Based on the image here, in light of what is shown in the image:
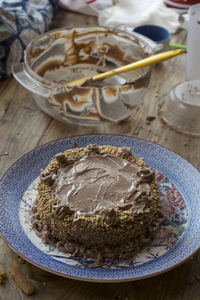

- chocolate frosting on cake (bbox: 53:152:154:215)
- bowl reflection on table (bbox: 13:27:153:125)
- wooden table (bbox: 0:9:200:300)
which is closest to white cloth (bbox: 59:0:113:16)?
wooden table (bbox: 0:9:200:300)

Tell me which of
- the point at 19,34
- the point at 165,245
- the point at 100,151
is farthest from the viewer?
the point at 19,34

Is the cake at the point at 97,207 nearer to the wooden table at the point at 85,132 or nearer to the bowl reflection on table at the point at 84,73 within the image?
Answer: the wooden table at the point at 85,132

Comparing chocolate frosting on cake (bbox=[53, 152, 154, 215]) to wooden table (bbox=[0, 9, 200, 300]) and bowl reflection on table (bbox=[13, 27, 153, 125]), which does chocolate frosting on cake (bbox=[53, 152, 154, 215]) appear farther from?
bowl reflection on table (bbox=[13, 27, 153, 125])

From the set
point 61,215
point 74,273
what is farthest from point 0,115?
point 74,273

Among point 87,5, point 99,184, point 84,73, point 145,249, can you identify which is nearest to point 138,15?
point 87,5

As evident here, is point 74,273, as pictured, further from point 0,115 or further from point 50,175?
point 0,115

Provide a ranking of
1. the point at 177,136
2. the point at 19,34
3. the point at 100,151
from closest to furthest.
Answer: the point at 100,151 < the point at 177,136 < the point at 19,34

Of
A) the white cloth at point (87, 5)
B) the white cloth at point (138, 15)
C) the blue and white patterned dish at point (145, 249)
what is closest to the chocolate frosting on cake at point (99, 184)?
the blue and white patterned dish at point (145, 249)
